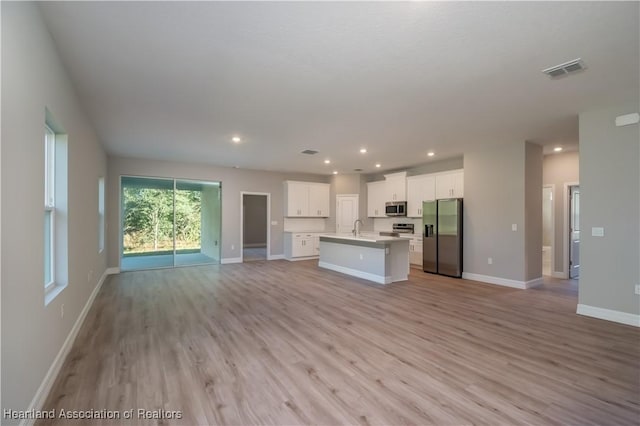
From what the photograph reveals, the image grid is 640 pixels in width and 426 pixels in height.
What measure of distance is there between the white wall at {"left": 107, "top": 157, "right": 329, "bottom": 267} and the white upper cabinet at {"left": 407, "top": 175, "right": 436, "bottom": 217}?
3.13 m

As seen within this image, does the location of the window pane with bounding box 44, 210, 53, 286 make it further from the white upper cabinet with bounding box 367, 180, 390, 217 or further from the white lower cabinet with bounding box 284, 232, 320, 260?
the white upper cabinet with bounding box 367, 180, 390, 217

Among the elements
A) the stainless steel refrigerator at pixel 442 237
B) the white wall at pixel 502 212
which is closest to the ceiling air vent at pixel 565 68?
the white wall at pixel 502 212

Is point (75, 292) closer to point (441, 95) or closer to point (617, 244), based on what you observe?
point (441, 95)

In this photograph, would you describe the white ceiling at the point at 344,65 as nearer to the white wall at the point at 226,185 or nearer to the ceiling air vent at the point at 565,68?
the ceiling air vent at the point at 565,68

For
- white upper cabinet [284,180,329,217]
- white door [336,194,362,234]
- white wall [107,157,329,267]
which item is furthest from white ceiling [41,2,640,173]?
white door [336,194,362,234]

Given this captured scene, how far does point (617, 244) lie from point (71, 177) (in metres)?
6.37

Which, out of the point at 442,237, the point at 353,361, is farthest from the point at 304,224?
the point at 353,361

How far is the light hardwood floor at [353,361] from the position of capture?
77.4 inches

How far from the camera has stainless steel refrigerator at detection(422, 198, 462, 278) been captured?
629 centimetres

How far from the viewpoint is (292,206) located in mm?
9078

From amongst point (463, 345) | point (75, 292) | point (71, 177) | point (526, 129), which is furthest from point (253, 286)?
point (526, 129)

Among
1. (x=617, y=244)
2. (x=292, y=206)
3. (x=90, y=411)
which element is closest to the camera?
(x=90, y=411)

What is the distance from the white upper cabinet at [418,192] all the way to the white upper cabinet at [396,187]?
0.15m

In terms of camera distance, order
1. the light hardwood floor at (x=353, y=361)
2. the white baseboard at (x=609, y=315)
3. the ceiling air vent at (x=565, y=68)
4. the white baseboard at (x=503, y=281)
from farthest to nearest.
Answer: the white baseboard at (x=503, y=281) < the white baseboard at (x=609, y=315) < the ceiling air vent at (x=565, y=68) < the light hardwood floor at (x=353, y=361)
